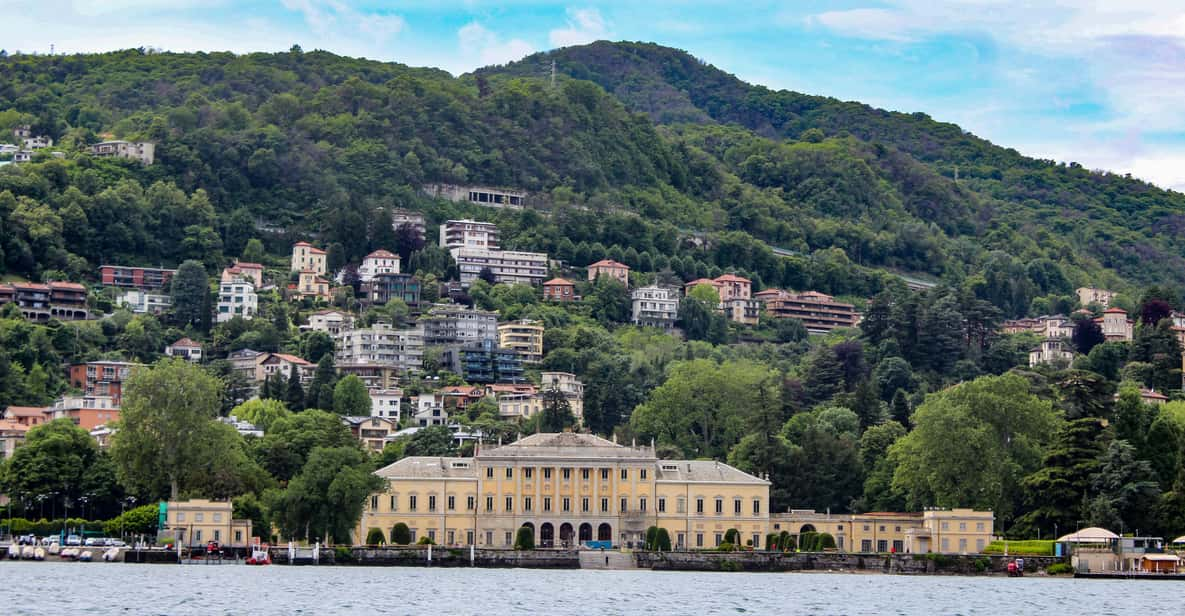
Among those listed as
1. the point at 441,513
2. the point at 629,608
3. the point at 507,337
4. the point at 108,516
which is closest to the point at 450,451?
the point at 441,513

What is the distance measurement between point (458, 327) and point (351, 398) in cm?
2670

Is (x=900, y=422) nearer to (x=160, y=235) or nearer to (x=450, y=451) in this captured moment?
(x=450, y=451)

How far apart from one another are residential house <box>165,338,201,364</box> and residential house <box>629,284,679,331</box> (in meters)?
43.1

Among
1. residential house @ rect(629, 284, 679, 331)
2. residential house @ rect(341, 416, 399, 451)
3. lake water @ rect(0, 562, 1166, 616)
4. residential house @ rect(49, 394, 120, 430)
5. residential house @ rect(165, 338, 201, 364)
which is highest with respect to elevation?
residential house @ rect(629, 284, 679, 331)

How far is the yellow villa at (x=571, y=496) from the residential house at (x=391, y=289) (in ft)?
232

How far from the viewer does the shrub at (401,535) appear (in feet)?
362

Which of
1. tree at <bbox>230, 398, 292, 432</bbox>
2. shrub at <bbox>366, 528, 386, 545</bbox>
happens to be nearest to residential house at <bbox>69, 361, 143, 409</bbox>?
tree at <bbox>230, 398, 292, 432</bbox>

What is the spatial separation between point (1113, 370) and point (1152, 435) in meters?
57.7

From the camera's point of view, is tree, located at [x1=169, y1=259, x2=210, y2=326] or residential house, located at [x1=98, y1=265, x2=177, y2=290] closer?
tree, located at [x1=169, y1=259, x2=210, y2=326]

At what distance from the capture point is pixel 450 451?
134 metres

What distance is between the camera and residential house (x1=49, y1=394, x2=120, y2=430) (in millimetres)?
146375

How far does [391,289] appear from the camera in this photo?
18875cm

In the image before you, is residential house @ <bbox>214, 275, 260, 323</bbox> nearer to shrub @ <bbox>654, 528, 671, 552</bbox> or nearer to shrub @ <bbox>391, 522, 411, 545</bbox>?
shrub @ <bbox>391, 522, 411, 545</bbox>

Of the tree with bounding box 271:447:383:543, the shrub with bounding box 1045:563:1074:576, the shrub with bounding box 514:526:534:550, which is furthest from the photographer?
the shrub with bounding box 514:526:534:550
